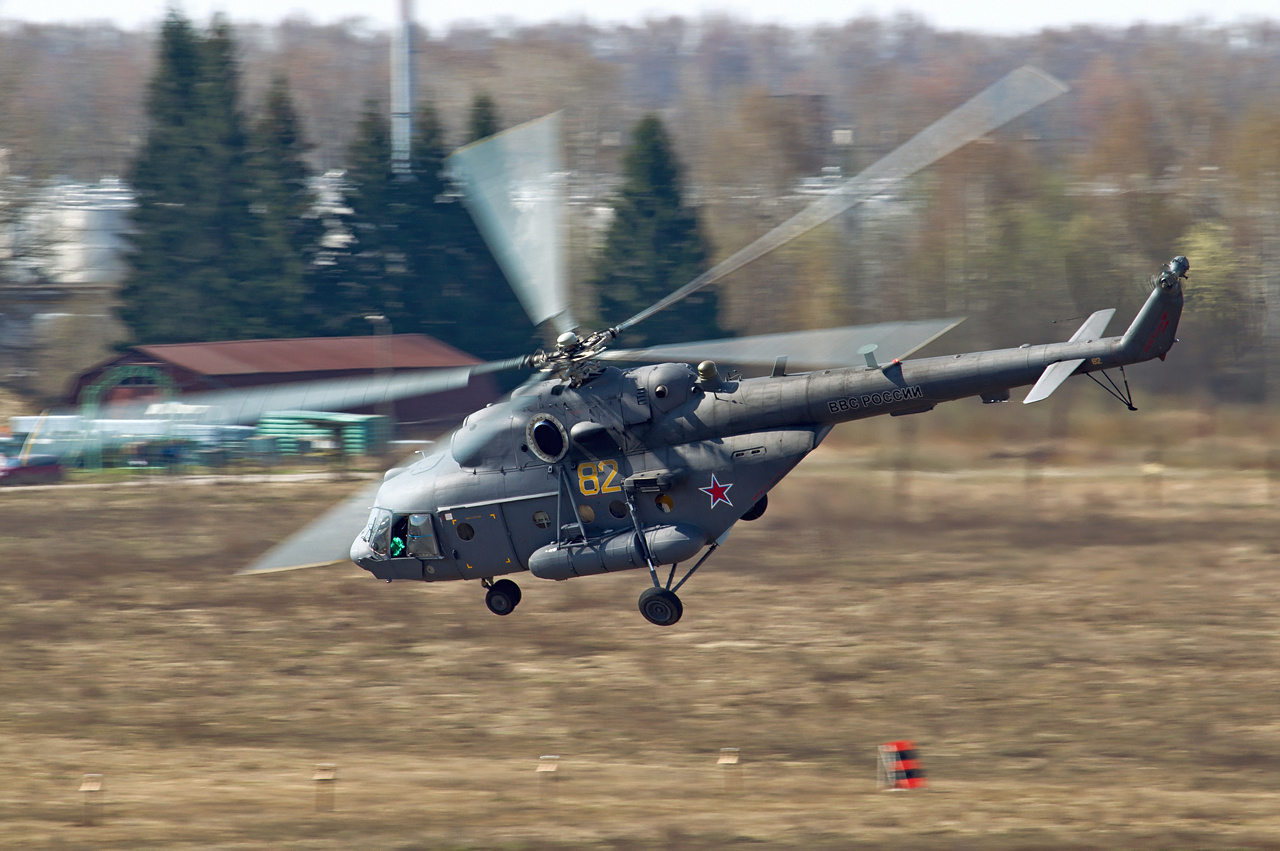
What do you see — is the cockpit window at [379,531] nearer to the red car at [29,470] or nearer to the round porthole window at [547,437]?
the round porthole window at [547,437]

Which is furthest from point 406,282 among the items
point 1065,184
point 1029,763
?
point 1029,763

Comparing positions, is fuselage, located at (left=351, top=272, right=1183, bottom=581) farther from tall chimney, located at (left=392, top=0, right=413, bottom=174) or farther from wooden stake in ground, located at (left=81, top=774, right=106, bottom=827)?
tall chimney, located at (left=392, top=0, right=413, bottom=174)

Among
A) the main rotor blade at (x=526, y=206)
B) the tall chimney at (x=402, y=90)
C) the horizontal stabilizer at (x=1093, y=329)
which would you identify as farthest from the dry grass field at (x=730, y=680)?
the tall chimney at (x=402, y=90)

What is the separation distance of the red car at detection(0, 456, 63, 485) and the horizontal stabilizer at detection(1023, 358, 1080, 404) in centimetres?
3865

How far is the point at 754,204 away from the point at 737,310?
22.0 feet

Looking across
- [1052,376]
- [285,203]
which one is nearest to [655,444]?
[1052,376]

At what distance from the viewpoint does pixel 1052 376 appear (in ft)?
58.0

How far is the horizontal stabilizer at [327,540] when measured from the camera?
18.7 m

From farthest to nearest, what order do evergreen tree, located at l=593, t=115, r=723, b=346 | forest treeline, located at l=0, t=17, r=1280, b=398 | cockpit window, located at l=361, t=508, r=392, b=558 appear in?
evergreen tree, located at l=593, t=115, r=723, b=346, forest treeline, located at l=0, t=17, r=1280, b=398, cockpit window, located at l=361, t=508, r=392, b=558

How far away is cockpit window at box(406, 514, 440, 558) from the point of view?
20484 mm

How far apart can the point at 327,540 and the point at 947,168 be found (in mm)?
45732

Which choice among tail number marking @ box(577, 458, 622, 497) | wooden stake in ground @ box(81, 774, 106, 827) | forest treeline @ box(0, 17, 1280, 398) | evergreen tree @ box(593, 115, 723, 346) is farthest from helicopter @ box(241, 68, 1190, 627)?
evergreen tree @ box(593, 115, 723, 346)

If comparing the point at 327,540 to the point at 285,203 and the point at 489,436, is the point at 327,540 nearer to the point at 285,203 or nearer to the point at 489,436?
the point at 489,436

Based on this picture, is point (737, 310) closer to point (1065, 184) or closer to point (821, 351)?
point (1065, 184)
